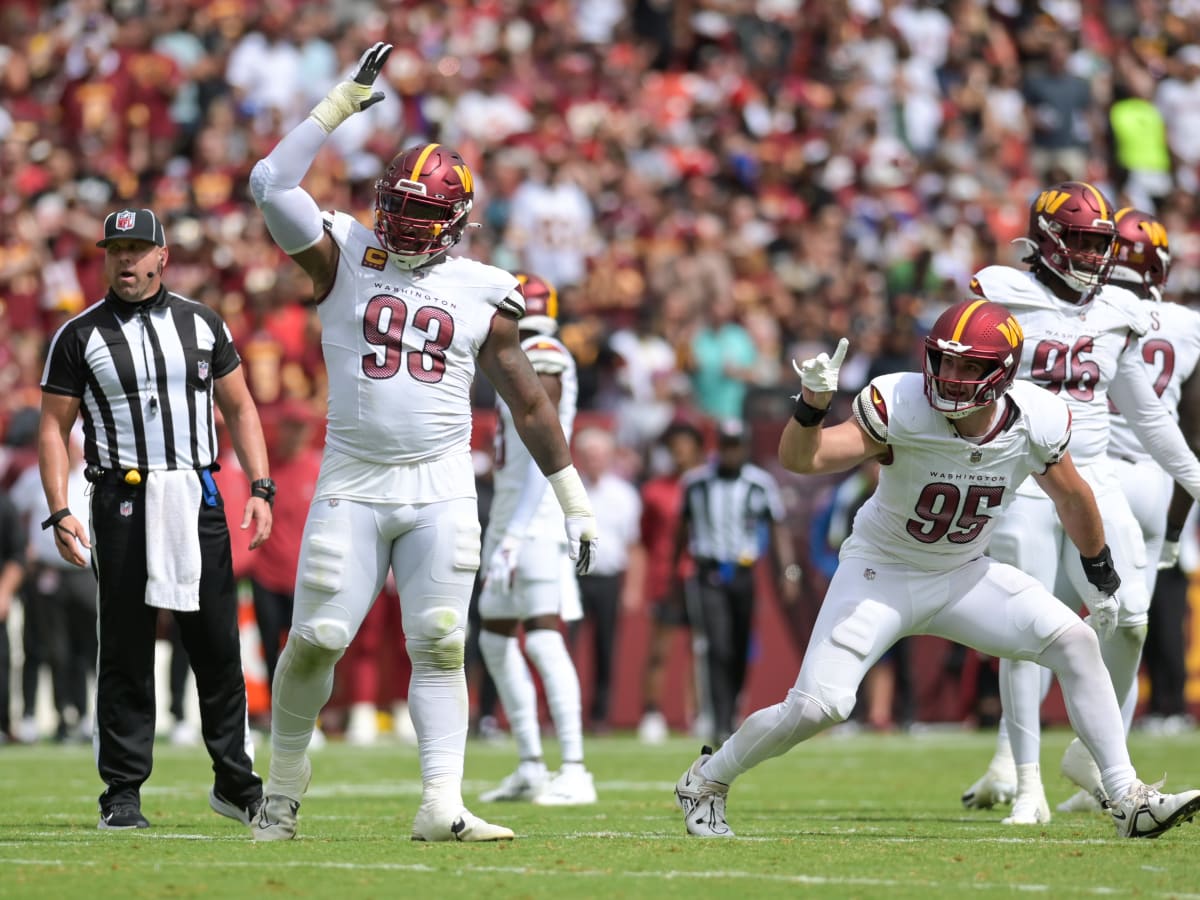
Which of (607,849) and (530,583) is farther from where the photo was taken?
(530,583)

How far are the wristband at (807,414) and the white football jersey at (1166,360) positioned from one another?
3.03 m

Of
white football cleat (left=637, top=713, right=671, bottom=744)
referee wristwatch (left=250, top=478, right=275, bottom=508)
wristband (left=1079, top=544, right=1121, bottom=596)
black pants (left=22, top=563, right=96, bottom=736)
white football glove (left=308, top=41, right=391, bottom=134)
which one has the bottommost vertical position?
white football cleat (left=637, top=713, right=671, bottom=744)

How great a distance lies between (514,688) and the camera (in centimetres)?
→ 1004

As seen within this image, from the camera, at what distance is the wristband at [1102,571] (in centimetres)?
750

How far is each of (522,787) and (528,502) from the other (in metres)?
1.40

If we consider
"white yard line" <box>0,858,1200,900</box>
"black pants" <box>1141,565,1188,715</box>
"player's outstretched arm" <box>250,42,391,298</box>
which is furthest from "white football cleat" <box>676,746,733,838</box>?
"black pants" <box>1141,565,1188,715</box>

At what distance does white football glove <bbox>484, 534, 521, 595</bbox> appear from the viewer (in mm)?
9742

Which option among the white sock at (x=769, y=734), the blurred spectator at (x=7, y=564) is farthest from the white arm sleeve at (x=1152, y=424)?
the blurred spectator at (x=7, y=564)

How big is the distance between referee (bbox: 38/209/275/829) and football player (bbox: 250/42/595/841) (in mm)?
972

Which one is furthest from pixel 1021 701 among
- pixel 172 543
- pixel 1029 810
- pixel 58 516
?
pixel 58 516

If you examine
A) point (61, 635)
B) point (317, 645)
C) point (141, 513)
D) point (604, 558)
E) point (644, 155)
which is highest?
Result: point (644, 155)

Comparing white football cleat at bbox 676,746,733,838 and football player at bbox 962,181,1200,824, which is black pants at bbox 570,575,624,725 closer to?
football player at bbox 962,181,1200,824

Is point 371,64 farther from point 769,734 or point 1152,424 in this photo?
point 1152,424

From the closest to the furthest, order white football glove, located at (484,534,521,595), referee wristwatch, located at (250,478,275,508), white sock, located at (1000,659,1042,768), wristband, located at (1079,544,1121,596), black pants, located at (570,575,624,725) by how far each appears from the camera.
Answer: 1. wristband, located at (1079,544,1121,596)
2. referee wristwatch, located at (250,478,275,508)
3. white sock, located at (1000,659,1042,768)
4. white football glove, located at (484,534,521,595)
5. black pants, located at (570,575,624,725)
